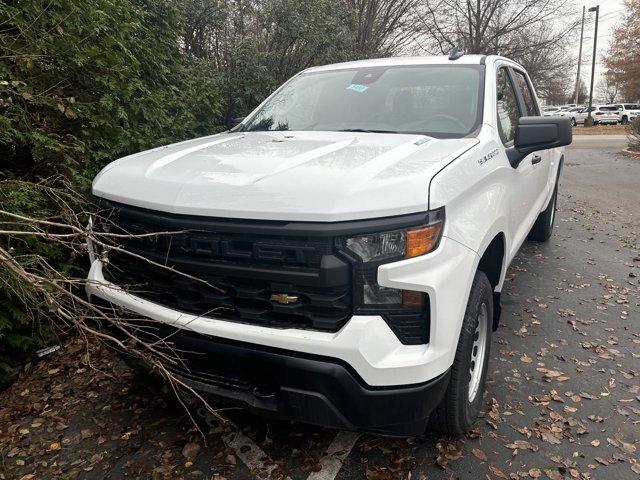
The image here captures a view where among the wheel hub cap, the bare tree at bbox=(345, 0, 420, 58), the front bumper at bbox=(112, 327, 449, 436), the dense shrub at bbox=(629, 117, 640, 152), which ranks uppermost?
the bare tree at bbox=(345, 0, 420, 58)

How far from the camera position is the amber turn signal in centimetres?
185

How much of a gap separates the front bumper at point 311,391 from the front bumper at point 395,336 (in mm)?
38

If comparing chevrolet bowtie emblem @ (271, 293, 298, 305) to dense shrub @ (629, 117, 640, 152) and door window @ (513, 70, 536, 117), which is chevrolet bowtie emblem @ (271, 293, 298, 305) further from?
dense shrub @ (629, 117, 640, 152)

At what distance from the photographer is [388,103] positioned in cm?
333

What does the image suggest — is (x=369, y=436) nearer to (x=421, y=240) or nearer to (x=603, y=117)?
(x=421, y=240)

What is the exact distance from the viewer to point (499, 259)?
9.43 ft

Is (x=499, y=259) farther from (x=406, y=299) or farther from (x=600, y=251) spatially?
(x=600, y=251)

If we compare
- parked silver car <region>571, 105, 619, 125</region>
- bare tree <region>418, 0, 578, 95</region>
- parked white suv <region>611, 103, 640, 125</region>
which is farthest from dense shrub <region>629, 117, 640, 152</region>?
parked white suv <region>611, 103, 640, 125</region>

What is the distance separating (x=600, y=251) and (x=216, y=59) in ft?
21.7

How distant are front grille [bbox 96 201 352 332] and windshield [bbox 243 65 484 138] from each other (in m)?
1.45

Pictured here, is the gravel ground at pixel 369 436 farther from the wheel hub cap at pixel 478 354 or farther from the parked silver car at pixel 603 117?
the parked silver car at pixel 603 117

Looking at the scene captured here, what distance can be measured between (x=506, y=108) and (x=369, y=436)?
2.53 meters

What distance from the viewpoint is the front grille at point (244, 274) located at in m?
1.85

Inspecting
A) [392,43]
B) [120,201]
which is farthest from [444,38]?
[120,201]
